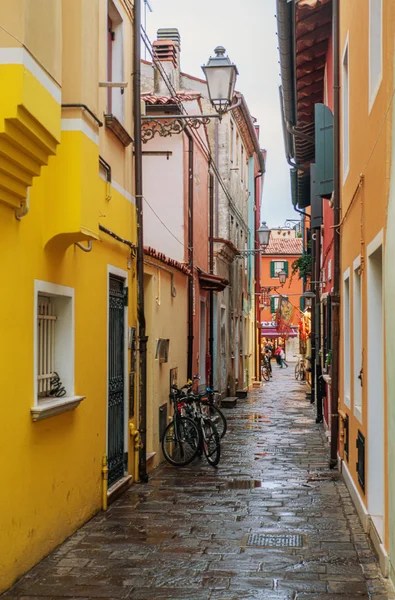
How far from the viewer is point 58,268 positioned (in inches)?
290

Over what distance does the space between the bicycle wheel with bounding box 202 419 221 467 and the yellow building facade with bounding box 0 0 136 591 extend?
2.50m

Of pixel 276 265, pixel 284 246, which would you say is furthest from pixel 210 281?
pixel 284 246

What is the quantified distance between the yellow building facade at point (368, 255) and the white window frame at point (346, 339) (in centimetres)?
1

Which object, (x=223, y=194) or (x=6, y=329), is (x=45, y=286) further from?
(x=223, y=194)

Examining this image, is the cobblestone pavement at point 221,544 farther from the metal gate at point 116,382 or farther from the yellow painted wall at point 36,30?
the yellow painted wall at point 36,30

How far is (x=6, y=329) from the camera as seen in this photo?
19.8ft

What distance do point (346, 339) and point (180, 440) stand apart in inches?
119

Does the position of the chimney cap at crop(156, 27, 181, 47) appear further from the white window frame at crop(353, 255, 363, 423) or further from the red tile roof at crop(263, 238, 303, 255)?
the red tile roof at crop(263, 238, 303, 255)

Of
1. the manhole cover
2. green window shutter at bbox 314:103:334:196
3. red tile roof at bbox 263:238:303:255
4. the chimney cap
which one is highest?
red tile roof at bbox 263:238:303:255

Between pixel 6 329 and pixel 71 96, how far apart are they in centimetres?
224

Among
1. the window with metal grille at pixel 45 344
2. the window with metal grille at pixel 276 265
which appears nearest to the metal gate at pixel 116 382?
the window with metal grille at pixel 45 344

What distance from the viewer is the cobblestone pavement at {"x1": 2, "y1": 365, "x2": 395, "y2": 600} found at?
6.36 meters

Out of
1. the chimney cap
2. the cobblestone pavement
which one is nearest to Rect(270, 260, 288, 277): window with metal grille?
the chimney cap

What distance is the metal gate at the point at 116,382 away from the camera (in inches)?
383
